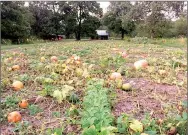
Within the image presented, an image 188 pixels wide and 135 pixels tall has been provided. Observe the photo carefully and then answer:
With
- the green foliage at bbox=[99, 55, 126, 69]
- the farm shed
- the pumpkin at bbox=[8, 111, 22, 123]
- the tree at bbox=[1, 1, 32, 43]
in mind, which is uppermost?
the tree at bbox=[1, 1, 32, 43]

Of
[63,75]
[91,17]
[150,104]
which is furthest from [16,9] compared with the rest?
[150,104]

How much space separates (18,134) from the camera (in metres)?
2.27

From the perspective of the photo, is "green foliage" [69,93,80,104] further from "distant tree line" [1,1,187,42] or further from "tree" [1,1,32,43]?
"tree" [1,1,32,43]

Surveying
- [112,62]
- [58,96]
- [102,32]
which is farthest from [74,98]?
[102,32]

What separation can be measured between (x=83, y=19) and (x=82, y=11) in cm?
214

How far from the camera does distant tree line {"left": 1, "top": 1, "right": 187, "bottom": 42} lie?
59.5 ft

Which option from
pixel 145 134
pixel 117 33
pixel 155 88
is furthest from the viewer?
pixel 117 33

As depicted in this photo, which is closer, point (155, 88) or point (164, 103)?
point (164, 103)

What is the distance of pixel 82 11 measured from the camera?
97.0ft

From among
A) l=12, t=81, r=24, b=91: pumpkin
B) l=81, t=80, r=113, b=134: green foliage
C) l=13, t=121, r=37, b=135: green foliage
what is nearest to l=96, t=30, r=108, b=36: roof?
l=12, t=81, r=24, b=91: pumpkin

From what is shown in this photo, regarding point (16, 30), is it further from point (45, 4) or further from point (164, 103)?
point (164, 103)

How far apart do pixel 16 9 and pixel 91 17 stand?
13.0 m

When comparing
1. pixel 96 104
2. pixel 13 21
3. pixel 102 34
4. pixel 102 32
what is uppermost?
pixel 13 21

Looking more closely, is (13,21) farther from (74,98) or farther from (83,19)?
(74,98)
